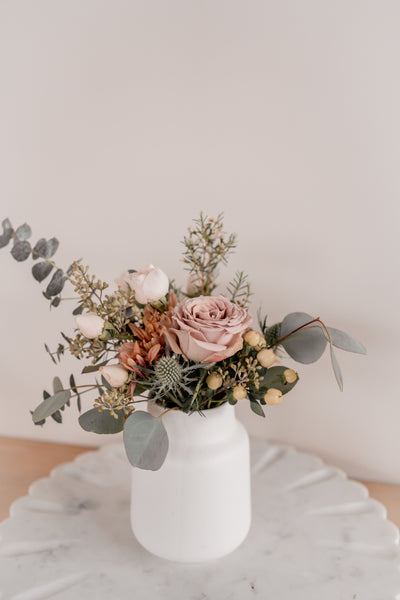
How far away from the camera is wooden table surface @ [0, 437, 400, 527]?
982 millimetres

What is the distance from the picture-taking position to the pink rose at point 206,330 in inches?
26.1

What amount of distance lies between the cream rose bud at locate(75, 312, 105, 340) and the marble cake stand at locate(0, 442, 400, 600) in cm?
34

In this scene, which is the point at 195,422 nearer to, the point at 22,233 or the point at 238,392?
the point at 238,392

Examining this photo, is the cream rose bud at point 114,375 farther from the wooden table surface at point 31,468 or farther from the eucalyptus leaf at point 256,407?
the wooden table surface at point 31,468

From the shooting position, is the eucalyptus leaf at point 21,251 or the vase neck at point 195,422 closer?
the vase neck at point 195,422

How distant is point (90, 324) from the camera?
71 centimetres

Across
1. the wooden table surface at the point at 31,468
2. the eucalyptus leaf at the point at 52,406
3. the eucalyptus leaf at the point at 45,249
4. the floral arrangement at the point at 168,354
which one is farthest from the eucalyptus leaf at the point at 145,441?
the wooden table surface at the point at 31,468

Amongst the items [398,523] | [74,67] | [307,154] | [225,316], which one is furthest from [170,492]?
[74,67]

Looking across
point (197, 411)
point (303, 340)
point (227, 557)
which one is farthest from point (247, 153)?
point (227, 557)

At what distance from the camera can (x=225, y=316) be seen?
2.30 feet

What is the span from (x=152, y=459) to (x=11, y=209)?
0.63 metres

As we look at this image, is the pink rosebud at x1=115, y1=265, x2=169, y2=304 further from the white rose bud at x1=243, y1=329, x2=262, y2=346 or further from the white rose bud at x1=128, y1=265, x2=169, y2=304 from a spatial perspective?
the white rose bud at x1=243, y1=329, x2=262, y2=346

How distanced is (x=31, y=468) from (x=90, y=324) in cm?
51

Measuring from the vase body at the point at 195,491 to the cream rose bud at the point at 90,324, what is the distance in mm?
130
